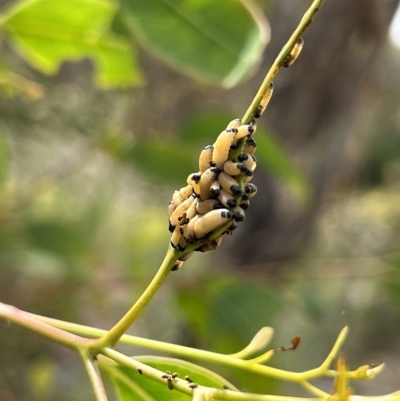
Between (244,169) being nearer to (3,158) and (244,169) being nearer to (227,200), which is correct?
(227,200)

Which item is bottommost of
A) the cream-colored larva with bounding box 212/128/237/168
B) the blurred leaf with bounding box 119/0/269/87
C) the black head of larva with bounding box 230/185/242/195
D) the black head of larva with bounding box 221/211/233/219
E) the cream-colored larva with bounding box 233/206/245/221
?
the black head of larva with bounding box 221/211/233/219

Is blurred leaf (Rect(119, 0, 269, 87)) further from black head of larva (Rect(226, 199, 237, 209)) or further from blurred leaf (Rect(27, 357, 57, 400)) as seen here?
blurred leaf (Rect(27, 357, 57, 400))

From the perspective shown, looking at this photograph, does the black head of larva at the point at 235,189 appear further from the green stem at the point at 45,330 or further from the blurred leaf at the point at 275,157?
the blurred leaf at the point at 275,157

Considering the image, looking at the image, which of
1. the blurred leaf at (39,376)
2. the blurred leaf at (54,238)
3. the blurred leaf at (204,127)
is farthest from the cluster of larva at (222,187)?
the blurred leaf at (39,376)

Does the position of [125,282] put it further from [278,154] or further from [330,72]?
[330,72]

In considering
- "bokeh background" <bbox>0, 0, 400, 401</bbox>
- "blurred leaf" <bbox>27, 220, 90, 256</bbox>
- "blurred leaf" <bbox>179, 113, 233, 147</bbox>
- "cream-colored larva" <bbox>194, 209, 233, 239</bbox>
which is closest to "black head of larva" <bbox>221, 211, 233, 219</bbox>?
"cream-colored larva" <bbox>194, 209, 233, 239</bbox>

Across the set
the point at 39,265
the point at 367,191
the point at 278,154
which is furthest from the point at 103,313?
the point at 367,191

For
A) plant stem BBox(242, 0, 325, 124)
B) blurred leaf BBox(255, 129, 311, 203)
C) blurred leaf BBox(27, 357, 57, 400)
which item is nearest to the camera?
plant stem BBox(242, 0, 325, 124)

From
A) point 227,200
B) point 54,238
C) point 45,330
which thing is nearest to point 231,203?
point 227,200
